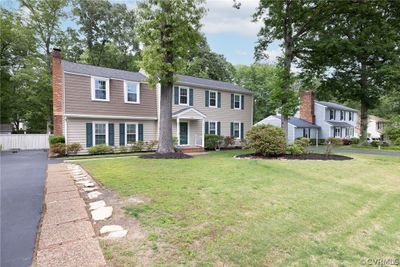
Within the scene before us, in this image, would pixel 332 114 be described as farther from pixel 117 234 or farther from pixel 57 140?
pixel 117 234

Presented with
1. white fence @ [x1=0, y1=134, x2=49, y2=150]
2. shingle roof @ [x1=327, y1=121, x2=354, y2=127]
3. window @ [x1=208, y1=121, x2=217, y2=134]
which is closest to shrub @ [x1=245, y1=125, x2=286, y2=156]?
window @ [x1=208, y1=121, x2=217, y2=134]

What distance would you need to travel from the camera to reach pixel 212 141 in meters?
18.9

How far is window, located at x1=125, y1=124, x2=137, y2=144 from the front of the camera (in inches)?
655

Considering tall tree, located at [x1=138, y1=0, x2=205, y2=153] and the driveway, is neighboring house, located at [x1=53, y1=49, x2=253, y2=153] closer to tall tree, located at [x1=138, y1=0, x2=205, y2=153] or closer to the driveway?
tall tree, located at [x1=138, y1=0, x2=205, y2=153]

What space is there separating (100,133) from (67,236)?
42.8 feet

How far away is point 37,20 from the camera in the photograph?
83.3 ft

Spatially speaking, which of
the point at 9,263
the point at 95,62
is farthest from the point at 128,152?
the point at 95,62

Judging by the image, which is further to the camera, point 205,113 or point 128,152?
point 205,113

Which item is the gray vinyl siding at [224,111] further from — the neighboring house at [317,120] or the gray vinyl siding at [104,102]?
Result: the neighboring house at [317,120]

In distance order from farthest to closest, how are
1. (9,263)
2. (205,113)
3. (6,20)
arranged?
(6,20)
(205,113)
(9,263)

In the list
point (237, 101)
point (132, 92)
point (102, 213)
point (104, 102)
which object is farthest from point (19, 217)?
point (237, 101)

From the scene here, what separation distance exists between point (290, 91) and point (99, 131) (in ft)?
41.1

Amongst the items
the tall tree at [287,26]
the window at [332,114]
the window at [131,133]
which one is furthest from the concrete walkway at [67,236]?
the window at [332,114]

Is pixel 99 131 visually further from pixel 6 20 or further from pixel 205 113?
pixel 6 20
